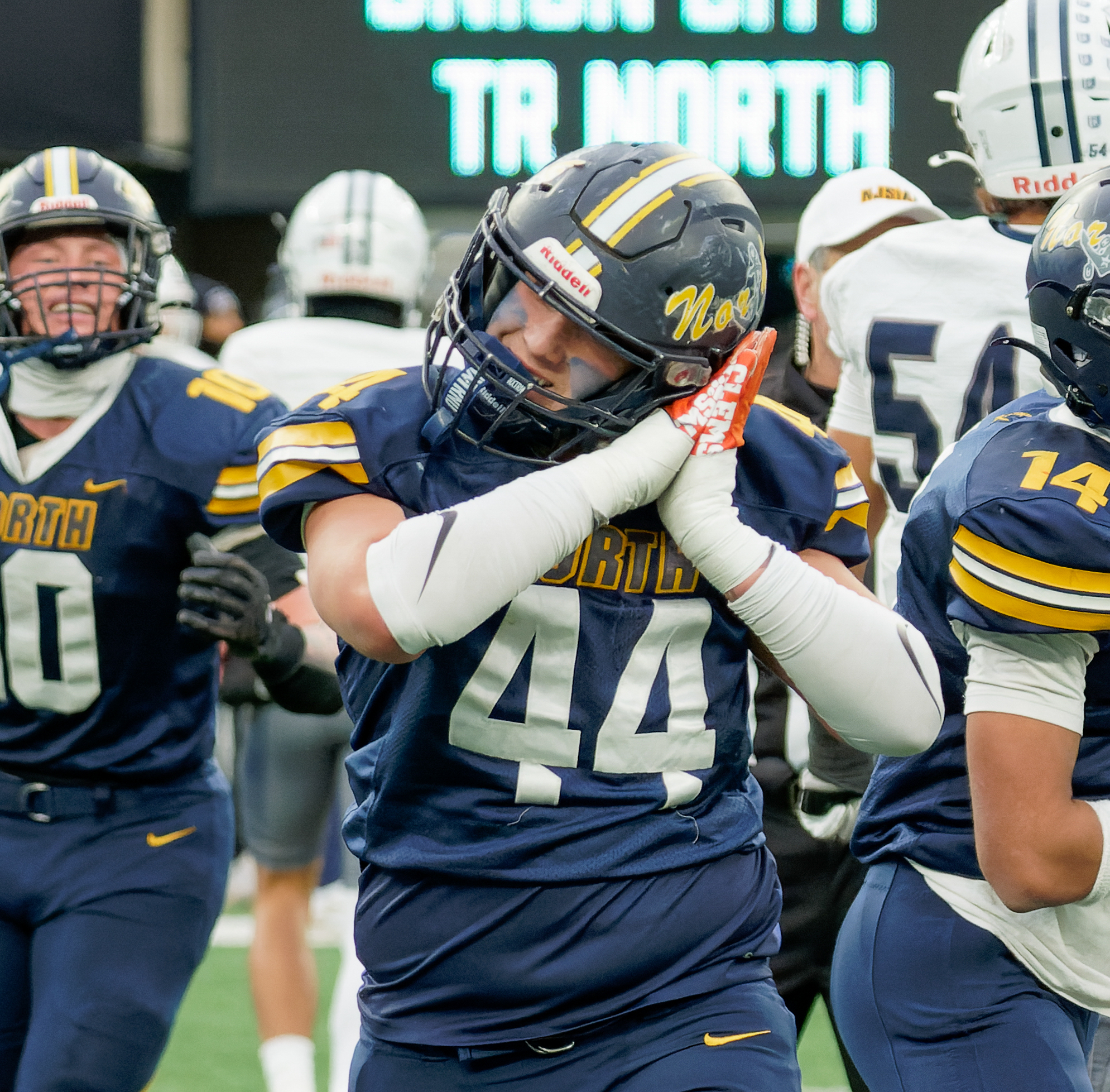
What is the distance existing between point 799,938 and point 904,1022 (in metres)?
0.99

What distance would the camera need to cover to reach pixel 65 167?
9.23ft

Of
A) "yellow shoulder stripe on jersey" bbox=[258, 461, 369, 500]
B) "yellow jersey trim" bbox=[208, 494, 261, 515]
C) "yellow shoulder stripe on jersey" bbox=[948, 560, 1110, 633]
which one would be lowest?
"yellow jersey trim" bbox=[208, 494, 261, 515]

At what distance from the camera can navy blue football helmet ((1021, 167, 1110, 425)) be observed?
1.87 m

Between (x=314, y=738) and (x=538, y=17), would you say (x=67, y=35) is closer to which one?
(x=538, y=17)

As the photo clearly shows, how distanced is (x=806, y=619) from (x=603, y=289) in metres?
0.40

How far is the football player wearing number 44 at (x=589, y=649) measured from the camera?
71.6 inches

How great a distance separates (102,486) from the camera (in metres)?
2.68

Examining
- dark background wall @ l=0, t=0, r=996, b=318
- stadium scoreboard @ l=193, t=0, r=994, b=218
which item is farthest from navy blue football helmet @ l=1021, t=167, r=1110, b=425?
dark background wall @ l=0, t=0, r=996, b=318

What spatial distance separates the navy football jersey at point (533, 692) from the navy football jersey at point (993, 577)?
8.0 inches

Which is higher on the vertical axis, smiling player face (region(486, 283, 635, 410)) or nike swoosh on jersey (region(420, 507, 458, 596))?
smiling player face (region(486, 283, 635, 410))

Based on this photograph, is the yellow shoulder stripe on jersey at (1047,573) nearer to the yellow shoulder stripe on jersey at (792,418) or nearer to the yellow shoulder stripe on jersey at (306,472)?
the yellow shoulder stripe on jersey at (792,418)

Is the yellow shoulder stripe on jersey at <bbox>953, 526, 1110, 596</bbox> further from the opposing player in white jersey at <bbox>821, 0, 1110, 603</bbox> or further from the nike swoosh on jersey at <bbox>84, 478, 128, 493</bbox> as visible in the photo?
the nike swoosh on jersey at <bbox>84, 478, 128, 493</bbox>

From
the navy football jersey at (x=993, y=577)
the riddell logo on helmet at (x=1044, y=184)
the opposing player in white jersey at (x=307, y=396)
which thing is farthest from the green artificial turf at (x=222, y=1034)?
the riddell logo on helmet at (x=1044, y=184)

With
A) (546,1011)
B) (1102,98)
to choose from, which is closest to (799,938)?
(546,1011)
